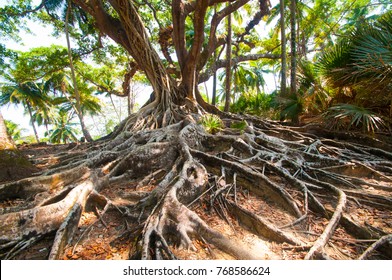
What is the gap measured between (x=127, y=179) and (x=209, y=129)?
231cm

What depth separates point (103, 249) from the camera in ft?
5.79

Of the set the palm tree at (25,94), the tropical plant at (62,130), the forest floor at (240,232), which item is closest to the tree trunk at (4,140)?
the forest floor at (240,232)

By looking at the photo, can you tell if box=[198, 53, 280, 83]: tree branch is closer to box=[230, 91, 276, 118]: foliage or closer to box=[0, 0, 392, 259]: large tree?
box=[230, 91, 276, 118]: foliage

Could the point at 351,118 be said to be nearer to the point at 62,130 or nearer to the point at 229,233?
the point at 229,233

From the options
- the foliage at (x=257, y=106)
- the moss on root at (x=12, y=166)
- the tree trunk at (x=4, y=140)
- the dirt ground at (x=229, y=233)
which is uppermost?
the foliage at (x=257, y=106)

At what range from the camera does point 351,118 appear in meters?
4.15

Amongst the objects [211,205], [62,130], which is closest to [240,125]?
[211,205]

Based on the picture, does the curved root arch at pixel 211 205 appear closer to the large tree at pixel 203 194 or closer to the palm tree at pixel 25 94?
the large tree at pixel 203 194

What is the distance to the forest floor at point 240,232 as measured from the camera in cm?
171

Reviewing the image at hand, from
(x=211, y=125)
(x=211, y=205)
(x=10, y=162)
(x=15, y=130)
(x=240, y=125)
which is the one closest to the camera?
(x=211, y=205)

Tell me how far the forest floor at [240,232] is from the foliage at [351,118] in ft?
5.65

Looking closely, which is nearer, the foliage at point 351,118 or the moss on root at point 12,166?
the moss on root at point 12,166

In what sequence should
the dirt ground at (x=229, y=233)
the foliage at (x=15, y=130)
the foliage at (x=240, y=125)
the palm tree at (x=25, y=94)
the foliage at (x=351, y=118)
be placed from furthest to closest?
1. the foliage at (x=15, y=130)
2. the palm tree at (x=25, y=94)
3. the foliage at (x=240, y=125)
4. the foliage at (x=351, y=118)
5. the dirt ground at (x=229, y=233)

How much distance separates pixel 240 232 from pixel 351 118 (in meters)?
3.73
